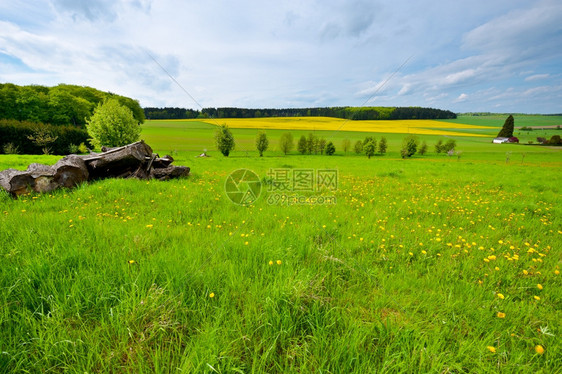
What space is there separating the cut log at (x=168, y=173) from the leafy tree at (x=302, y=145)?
187 feet

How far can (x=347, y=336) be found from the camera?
1.92 meters

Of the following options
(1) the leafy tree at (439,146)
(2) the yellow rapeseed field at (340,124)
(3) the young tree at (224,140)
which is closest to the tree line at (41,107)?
(3) the young tree at (224,140)

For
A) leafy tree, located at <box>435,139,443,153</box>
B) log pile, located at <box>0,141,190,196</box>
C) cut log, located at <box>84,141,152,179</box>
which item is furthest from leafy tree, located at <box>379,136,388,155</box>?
cut log, located at <box>84,141,152,179</box>

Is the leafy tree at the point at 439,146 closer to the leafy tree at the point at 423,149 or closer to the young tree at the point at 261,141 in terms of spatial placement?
the leafy tree at the point at 423,149

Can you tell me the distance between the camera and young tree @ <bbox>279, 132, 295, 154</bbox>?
61.5m

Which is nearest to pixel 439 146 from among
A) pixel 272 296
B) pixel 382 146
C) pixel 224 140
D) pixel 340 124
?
pixel 382 146

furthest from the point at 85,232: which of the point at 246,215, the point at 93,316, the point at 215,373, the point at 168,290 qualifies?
the point at 215,373

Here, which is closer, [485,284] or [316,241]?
[485,284]

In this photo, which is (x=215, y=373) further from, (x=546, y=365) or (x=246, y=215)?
(x=246, y=215)

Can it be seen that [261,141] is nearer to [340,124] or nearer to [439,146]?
[340,124]

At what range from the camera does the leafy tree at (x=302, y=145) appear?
63.9m

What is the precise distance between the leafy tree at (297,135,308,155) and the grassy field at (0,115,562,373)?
2404 inches

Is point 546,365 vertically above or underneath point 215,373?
underneath

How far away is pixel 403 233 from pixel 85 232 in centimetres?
632
